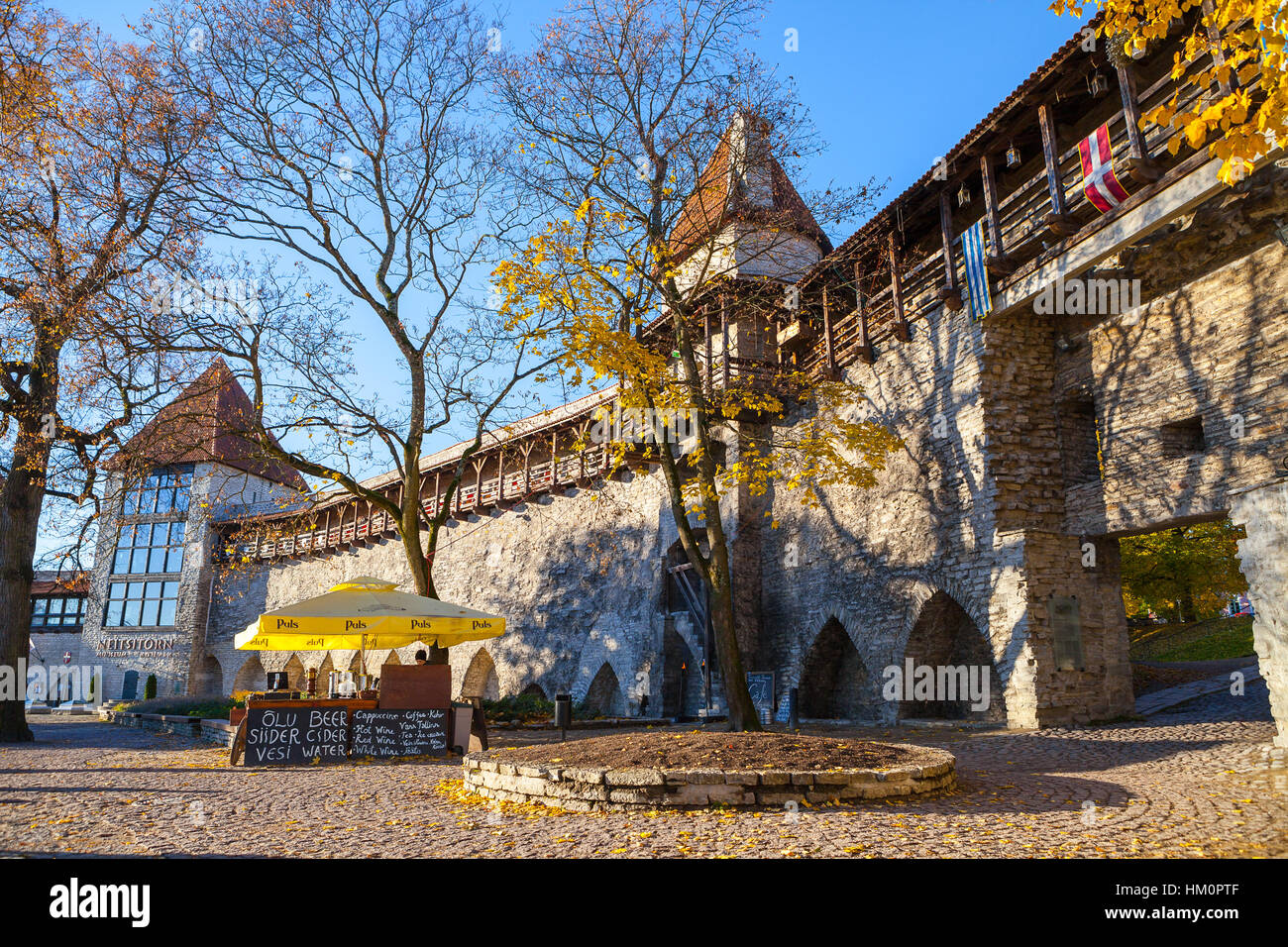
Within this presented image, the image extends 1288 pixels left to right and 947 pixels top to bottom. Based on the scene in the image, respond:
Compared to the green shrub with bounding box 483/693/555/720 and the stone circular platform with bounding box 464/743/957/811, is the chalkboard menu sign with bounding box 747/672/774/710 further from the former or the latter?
the stone circular platform with bounding box 464/743/957/811

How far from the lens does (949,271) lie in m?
12.3

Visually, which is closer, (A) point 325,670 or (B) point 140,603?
(A) point 325,670

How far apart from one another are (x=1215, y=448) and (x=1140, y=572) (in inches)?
425

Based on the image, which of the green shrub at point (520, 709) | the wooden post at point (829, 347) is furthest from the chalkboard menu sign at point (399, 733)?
the wooden post at point (829, 347)

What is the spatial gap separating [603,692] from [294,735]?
11.3m

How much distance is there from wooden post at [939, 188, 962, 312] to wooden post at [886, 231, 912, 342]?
933mm

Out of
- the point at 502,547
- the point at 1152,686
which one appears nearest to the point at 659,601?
the point at 502,547

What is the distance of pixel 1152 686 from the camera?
13.7 meters

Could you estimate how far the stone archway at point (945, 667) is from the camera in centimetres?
1249

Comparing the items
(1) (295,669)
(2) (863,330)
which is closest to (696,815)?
(2) (863,330)

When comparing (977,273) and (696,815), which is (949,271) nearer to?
(977,273)

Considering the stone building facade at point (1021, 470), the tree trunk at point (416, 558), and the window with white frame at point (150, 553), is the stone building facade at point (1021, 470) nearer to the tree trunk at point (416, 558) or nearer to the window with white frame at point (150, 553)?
the tree trunk at point (416, 558)

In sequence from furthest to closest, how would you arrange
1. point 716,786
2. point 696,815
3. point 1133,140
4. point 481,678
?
point 481,678
point 1133,140
point 716,786
point 696,815
